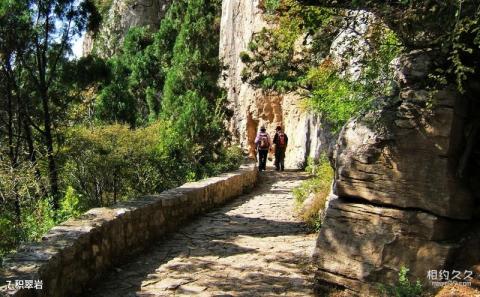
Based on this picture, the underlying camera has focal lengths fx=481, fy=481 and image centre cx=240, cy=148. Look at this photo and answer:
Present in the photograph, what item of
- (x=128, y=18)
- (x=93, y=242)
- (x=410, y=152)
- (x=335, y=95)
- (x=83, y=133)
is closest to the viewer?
(x=410, y=152)

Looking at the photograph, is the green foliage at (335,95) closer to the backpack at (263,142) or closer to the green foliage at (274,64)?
the green foliage at (274,64)

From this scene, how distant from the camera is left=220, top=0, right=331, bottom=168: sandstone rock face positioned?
68.9 feet

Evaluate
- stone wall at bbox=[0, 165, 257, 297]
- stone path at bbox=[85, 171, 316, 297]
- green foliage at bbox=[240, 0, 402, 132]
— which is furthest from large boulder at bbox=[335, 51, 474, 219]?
stone wall at bbox=[0, 165, 257, 297]

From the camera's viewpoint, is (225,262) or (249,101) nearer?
(225,262)

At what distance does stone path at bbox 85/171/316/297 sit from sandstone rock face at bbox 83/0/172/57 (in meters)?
27.9

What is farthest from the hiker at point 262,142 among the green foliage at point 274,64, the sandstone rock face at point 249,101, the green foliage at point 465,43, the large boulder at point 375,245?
the green foliage at point 465,43

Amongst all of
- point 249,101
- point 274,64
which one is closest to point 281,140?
point 274,64

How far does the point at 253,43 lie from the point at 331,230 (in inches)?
509

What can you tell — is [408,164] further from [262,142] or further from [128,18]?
[128,18]

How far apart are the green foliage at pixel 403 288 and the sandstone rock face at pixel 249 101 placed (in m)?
15.5

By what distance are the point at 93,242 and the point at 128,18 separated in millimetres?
32043

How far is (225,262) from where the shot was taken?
636cm

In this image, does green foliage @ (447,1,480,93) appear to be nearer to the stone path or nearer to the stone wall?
the stone path

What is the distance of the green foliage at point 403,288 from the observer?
170 inches
